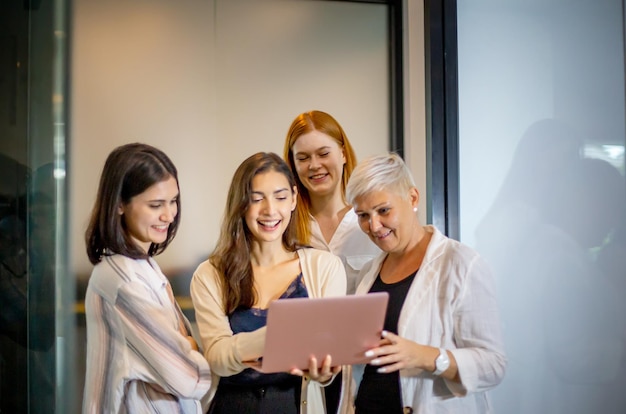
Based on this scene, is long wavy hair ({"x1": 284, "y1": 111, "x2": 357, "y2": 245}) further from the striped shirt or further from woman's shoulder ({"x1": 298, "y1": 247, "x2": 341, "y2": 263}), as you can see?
the striped shirt

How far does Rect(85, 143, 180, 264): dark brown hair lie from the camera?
203 cm

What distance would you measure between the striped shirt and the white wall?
0.90 m

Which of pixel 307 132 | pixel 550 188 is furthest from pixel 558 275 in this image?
pixel 307 132

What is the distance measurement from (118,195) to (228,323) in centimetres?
52

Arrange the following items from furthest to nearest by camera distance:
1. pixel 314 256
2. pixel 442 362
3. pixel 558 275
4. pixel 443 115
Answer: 1. pixel 443 115
2. pixel 558 275
3. pixel 314 256
4. pixel 442 362

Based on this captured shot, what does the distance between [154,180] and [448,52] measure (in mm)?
1534

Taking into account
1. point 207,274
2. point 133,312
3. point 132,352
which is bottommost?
point 132,352

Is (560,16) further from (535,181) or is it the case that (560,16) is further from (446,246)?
(446,246)

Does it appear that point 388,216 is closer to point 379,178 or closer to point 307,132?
point 379,178

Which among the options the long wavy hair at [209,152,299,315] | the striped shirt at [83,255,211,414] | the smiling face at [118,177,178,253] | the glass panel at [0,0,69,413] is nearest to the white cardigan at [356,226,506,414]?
the long wavy hair at [209,152,299,315]

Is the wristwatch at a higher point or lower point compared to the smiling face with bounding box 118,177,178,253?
lower

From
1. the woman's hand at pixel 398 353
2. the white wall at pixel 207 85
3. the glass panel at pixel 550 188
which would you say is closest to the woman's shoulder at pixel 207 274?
the woman's hand at pixel 398 353

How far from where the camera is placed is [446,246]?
2.11 metres

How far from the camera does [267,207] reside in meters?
2.10
